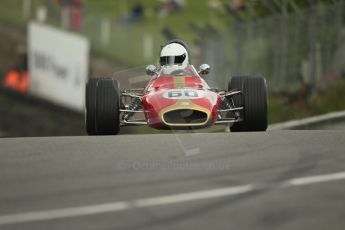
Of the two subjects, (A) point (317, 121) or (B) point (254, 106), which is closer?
(B) point (254, 106)

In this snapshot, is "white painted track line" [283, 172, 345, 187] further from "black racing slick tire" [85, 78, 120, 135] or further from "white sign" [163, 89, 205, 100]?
"black racing slick tire" [85, 78, 120, 135]

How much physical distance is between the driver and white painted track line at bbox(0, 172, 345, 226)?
6.68 meters

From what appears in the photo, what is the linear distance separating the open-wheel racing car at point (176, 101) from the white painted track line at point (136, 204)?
4.95 meters

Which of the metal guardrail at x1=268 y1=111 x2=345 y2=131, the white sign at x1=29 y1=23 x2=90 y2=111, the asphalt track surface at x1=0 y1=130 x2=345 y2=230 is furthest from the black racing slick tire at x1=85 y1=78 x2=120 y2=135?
the white sign at x1=29 y1=23 x2=90 y2=111

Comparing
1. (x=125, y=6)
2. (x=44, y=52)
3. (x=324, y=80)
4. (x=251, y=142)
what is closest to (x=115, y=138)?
(x=251, y=142)

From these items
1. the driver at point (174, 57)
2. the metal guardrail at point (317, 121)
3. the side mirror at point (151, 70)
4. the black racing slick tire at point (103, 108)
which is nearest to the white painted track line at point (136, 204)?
the black racing slick tire at point (103, 108)

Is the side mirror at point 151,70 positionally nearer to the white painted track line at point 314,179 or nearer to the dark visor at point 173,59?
the dark visor at point 173,59

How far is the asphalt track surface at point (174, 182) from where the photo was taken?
786 centimetres

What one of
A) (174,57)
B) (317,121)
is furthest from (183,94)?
(317,121)

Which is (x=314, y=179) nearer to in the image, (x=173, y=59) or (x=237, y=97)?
(x=237, y=97)

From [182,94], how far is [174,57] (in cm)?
166

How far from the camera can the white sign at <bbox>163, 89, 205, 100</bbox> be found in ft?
47.5

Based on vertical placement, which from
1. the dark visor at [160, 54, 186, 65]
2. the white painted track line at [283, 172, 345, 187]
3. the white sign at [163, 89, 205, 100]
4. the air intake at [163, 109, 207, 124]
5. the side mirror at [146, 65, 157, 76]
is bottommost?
the white painted track line at [283, 172, 345, 187]

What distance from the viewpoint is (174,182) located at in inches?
372
